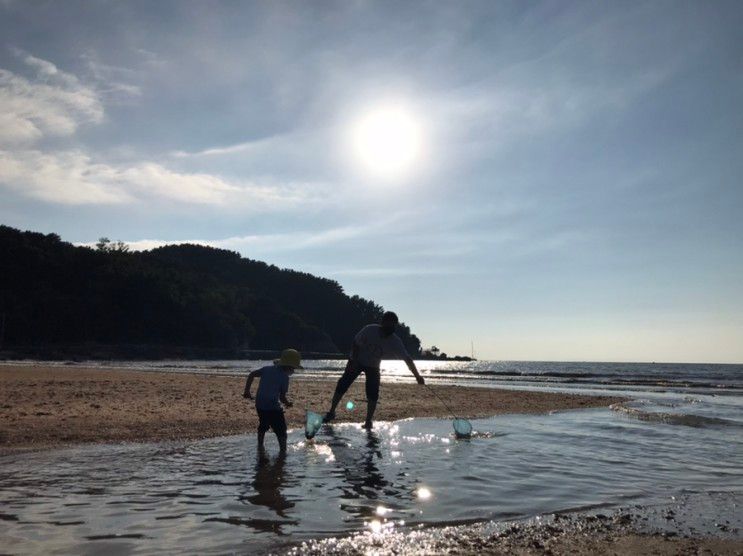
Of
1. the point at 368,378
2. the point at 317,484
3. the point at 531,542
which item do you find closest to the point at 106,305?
the point at 368,378

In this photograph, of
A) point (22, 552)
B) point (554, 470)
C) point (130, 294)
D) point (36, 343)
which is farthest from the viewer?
point (130, 294)

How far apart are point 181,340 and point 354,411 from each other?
133203mm

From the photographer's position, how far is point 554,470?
288 inches

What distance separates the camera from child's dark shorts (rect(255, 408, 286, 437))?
322 inches

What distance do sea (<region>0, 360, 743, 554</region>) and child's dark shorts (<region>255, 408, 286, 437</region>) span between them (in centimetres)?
37

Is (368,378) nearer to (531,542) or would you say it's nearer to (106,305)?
(531,542)

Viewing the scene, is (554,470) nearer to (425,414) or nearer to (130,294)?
(425,414)

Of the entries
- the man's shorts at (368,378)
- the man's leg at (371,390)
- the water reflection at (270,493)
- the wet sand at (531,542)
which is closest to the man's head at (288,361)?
the water reflection at (270,493)

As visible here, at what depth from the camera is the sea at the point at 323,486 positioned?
4516 mm

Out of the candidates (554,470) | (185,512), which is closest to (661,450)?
(554,470)

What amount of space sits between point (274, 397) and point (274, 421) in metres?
A: 0.36

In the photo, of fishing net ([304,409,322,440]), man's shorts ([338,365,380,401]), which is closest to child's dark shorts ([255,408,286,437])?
fishing net ([304,409,322,440])

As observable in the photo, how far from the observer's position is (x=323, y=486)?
20.3ft

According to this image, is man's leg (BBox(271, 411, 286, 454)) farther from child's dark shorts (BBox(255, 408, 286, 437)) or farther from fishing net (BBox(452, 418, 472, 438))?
fishing net (BBox(452, 418, 472, 438))
